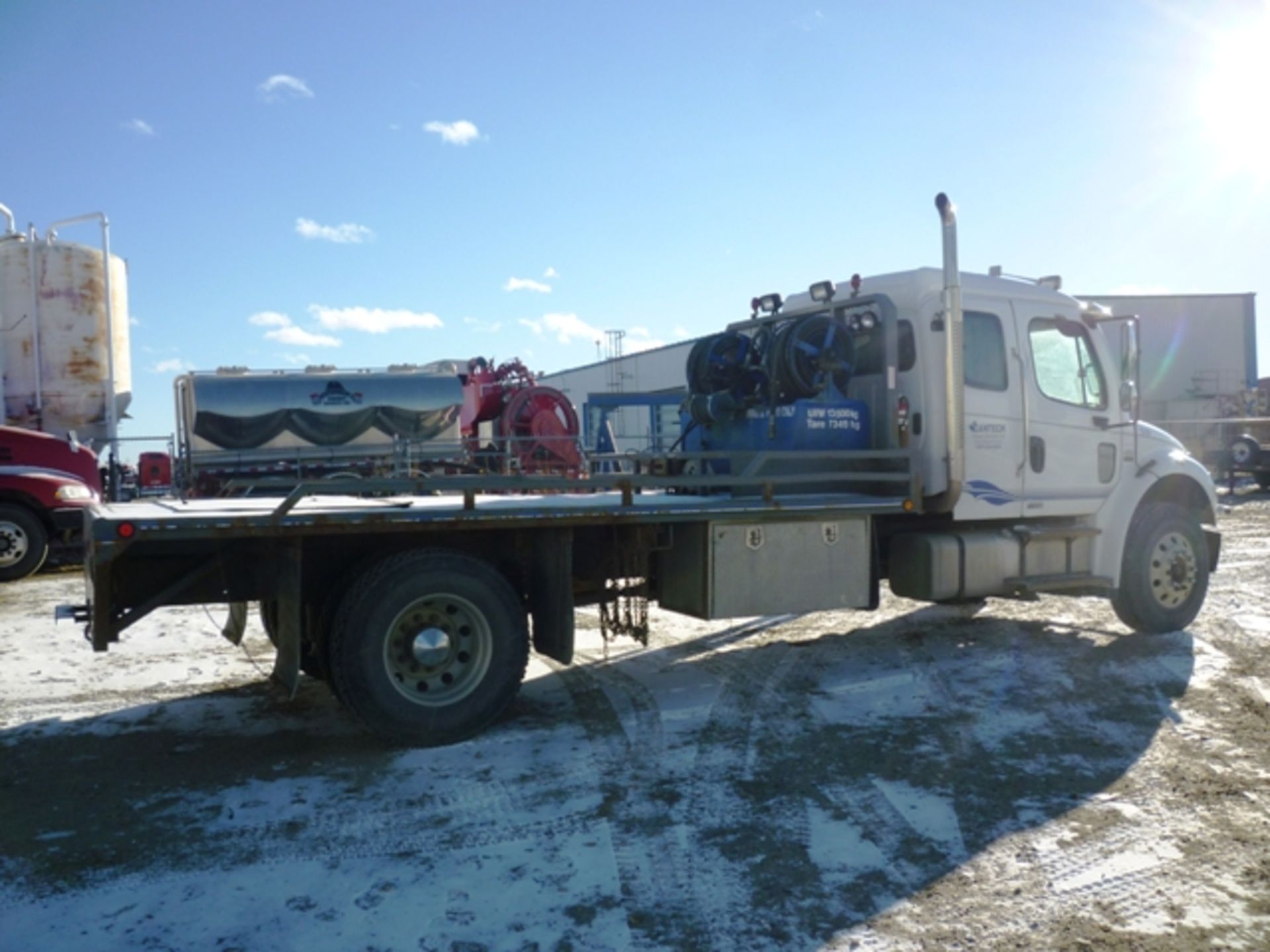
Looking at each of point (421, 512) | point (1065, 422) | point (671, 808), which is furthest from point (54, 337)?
point (671, 808)

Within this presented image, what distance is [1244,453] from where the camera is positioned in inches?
973

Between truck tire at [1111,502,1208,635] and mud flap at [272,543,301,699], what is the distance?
647 centimetres

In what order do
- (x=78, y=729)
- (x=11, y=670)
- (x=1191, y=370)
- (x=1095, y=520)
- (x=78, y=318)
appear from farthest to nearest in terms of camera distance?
1. (x=1191, y=370)
2. (x=78, y=318)
3. (x=1095, y=520)
4. (x=11, y=670)
5. (x=78, y=729)

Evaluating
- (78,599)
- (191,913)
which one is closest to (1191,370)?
(78,599)

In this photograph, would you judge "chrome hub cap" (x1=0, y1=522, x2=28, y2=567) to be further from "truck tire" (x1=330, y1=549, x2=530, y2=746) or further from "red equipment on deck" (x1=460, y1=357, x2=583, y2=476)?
"truck tire" (x1=330, y1=549, x2=530, y2=746)

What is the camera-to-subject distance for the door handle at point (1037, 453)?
8297 mm

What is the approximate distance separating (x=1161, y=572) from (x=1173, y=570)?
13 cm

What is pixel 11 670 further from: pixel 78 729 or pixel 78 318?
pixel 78 318

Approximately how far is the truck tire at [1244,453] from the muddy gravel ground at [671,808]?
753 inches

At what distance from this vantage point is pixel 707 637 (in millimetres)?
9078

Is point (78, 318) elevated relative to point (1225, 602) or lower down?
elevated

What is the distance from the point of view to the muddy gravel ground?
12.7 feet

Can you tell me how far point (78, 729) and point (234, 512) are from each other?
191 cm

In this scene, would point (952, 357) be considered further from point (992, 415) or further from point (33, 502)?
point (33, 502)
